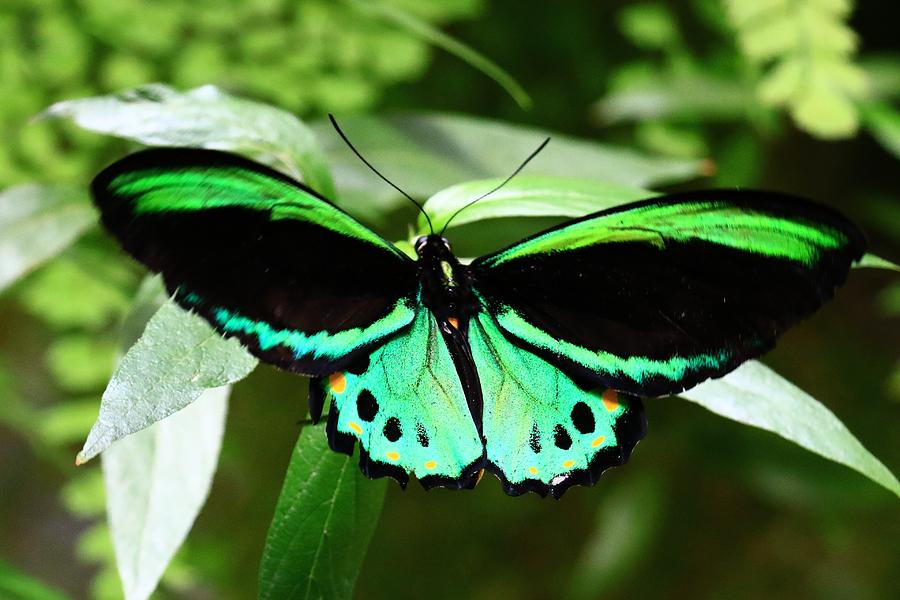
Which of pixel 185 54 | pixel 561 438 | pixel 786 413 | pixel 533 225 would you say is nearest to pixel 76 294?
pixel 185 54

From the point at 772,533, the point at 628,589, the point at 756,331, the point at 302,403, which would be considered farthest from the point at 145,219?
the point at 772,533

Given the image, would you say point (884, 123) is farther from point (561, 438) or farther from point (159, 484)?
point (159, 484)

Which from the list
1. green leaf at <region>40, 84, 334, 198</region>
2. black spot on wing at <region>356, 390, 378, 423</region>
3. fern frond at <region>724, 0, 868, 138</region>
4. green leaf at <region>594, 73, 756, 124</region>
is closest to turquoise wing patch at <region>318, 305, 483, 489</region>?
black spot on wing at <region>356, 390, 378, 423</region>

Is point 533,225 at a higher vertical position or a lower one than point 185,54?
lower

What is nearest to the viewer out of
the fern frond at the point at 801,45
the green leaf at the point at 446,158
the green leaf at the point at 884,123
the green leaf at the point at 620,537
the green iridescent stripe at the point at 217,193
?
the green iridescent stripe at the point at 217,193

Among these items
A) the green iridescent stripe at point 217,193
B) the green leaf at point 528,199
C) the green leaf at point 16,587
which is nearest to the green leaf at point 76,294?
the green leaf at point 16,587

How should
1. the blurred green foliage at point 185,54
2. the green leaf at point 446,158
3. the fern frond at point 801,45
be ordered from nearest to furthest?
the green leaf at point 446,158 → the fern frond at point 801,45 → the blurred green foliage at point 185,54

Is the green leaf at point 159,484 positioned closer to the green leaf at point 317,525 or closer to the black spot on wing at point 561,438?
the green leaf at point 317,525

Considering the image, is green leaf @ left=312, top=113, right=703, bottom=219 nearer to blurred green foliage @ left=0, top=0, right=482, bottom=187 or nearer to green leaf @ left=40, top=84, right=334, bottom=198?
Answer: green leaf @ left=40, top=84, right=334, bottom=198
